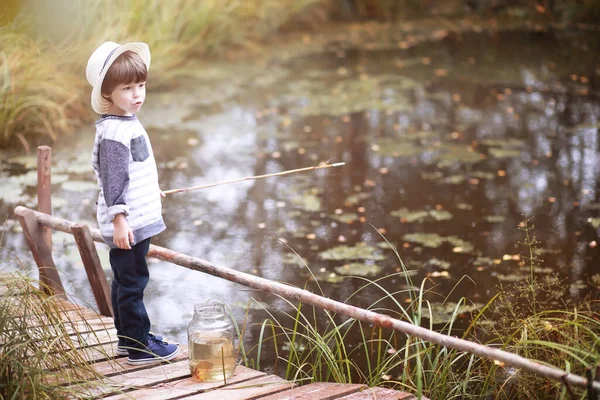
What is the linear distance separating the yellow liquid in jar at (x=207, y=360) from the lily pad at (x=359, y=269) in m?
2.09

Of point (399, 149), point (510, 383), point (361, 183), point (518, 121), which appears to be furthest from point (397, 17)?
point (510, 383)

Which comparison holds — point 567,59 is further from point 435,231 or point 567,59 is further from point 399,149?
point 435,231

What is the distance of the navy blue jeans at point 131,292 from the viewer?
11.3 feet

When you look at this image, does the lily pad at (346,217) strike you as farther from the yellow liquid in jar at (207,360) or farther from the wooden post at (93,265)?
the yellow liquid in jar at (207,360)

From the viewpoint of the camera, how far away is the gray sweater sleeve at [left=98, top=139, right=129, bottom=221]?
3289 mm

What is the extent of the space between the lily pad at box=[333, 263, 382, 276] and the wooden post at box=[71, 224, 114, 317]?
1.70 meters

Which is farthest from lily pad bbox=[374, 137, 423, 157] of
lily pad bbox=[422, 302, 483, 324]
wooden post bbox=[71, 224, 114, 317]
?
wooden post bbox=[71, 224, 114, 317]

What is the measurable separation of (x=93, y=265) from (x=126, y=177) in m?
0.85

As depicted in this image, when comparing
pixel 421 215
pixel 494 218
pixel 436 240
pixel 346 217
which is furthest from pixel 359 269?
pixel 494 218

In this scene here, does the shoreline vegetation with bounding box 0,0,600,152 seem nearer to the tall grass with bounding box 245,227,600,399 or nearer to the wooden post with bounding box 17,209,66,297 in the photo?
the wooden post with bounding box 17,209,66,297

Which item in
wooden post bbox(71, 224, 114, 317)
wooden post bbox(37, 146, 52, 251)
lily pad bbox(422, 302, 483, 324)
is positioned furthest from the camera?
lily pad bbox(422, 302, 483, 324)

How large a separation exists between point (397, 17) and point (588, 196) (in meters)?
9.09

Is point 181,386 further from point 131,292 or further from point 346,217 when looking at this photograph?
point 346,217

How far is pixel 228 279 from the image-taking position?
354 cm
